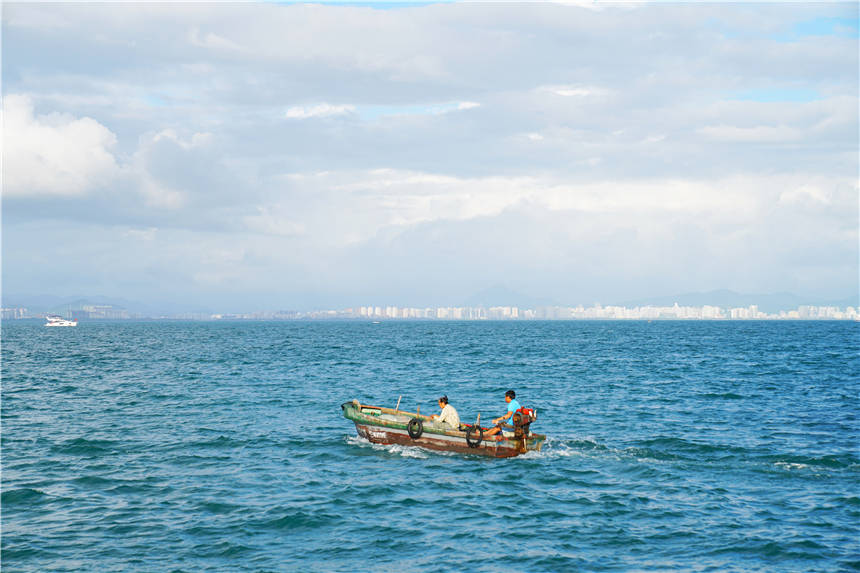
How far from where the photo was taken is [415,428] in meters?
28.9

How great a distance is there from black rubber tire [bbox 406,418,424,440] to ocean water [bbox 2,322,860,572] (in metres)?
0.85

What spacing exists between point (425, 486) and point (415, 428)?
5.20 metres

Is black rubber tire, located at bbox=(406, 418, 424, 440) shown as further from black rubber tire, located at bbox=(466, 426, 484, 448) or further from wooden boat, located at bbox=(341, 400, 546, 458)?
black rubber tire, located at bbox=(466, 426, 484, 448)

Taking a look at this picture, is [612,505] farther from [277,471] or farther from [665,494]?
[277,471]

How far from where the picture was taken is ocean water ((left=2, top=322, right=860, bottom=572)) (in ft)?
57.1

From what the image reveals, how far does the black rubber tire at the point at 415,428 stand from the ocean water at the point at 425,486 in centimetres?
85

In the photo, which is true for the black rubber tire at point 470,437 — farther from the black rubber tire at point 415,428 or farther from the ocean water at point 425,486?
the black rubber tire at point 415,428

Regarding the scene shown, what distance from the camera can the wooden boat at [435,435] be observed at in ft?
90.9

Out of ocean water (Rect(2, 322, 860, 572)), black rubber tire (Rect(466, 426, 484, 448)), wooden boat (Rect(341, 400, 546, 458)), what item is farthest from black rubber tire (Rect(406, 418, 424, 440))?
black rubber tire (Rect(466, 426, 484, 448))

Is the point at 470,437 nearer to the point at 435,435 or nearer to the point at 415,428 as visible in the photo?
the point at 435,435

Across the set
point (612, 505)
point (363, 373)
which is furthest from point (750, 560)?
point (363, 373)

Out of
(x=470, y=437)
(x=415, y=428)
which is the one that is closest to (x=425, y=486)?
(x=470, y=437)

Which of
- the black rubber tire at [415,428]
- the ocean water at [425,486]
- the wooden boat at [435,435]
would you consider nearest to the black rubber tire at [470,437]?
the wooden boat at [435,435]

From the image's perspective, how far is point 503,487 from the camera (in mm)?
23641
